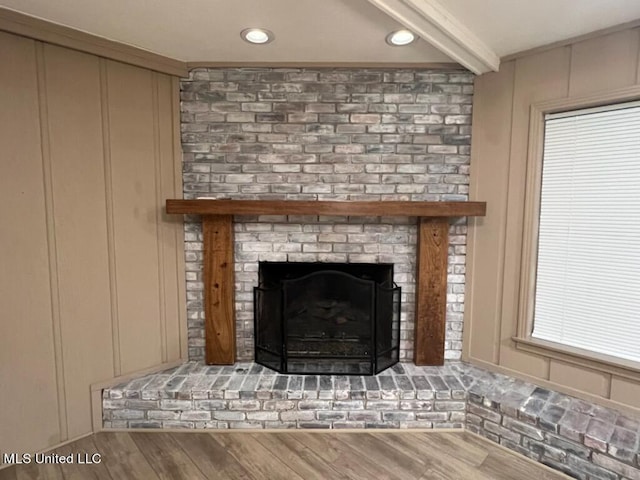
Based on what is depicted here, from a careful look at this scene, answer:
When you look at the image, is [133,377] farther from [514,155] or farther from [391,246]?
[514,155]

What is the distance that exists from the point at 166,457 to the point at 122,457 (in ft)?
0.81

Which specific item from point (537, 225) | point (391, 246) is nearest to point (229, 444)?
point (391, 246)

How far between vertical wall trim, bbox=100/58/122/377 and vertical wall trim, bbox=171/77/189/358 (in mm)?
378

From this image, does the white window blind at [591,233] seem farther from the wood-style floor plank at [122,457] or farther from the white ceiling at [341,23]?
the wood-style floor plank at [122,457]

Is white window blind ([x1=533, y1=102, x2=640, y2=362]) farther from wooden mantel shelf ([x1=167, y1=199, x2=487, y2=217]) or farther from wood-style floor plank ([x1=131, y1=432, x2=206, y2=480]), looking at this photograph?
wood-style floor plank ([x1=131, y1=432, x2=206, y2=480])

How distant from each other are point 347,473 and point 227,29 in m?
2.53

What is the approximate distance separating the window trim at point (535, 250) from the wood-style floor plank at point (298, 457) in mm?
1455

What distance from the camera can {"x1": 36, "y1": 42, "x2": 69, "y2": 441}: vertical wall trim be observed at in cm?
168

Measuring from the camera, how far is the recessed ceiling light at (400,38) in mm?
1714

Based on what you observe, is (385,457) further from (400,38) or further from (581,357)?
(400,38)

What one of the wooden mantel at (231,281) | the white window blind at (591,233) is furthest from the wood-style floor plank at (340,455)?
the white window blind at (591,233)

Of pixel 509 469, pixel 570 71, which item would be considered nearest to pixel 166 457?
pixel 509 469

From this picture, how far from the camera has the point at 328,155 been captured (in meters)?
2.17

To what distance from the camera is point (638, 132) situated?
5.41ft
